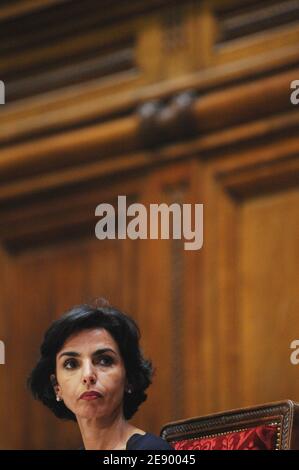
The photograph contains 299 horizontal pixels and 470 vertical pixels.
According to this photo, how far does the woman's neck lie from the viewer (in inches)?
93.6

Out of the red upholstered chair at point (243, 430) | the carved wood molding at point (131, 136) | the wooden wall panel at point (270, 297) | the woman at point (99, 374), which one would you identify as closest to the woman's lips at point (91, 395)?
the woman at point (99, 374)

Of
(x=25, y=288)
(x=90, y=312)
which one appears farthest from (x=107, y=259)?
(x=90, y=312)

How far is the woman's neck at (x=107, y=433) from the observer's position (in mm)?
2377

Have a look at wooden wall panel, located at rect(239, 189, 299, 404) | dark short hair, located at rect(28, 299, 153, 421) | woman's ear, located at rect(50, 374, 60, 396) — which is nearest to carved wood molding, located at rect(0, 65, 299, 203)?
wooden wall panel, located at rect(239, 189, 299, 404)

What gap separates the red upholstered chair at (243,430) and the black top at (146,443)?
6 cm

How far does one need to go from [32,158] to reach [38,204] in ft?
0.35

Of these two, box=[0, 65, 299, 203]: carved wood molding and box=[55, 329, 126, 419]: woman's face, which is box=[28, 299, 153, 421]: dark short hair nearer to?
box=[55, 329, 126, 419]: woman's face

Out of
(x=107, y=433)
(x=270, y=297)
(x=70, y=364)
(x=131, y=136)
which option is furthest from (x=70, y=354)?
(x=131, y=136)

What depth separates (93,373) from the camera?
2383 mm

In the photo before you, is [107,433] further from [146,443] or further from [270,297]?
[270,297]

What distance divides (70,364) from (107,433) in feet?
0.45

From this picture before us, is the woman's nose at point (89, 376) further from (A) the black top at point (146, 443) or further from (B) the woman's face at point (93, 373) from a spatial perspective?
(A) the black top at point (146, 443)

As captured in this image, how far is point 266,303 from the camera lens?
9.22ft

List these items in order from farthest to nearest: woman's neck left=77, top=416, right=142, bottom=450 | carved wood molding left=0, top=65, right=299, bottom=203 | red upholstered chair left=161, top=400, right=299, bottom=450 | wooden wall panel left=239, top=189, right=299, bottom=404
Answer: carved wood molding left=0, top=65, right=299, bottom=203
wooden wall panel left=239, top=189, right=299, bottom=404
woman's neck left=77, top=416, right=142, bottom=450
red upholstered chair left=161, top=400, right=299, bottom=450
